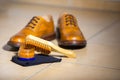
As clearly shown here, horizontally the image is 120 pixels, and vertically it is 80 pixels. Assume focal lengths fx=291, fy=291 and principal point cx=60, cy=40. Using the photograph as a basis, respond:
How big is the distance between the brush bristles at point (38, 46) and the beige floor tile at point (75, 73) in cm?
6

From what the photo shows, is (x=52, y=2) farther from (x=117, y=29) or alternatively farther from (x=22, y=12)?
(x=117, y=29)

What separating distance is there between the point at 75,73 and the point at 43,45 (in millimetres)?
149

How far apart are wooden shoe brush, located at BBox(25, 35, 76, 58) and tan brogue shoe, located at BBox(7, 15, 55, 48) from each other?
11 cm

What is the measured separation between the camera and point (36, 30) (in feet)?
3.80

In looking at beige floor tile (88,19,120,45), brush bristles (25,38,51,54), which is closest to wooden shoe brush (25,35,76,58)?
brush bristles (25,38,51,54)

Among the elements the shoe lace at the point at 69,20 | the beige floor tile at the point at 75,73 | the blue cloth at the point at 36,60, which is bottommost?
the beige floor tile at the point at 75,73

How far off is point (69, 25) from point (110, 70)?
322 mm

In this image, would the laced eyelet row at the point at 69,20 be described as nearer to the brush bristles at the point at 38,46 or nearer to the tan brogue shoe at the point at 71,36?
the tan brogue shoe at the point at 71,36

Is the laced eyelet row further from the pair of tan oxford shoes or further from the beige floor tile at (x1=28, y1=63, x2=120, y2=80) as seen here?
the beige floor tile at (x1=28, y1=63, x2=120, y2=80)

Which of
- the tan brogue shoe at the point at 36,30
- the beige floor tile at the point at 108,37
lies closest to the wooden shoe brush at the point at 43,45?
the tan brogue shoe at the point at 36,30

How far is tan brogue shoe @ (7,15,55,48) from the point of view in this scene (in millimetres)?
1084

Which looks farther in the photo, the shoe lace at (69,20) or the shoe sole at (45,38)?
the shoe lace at (69,20)

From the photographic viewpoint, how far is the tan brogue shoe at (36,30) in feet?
3.56

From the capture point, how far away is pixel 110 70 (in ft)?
3.13
